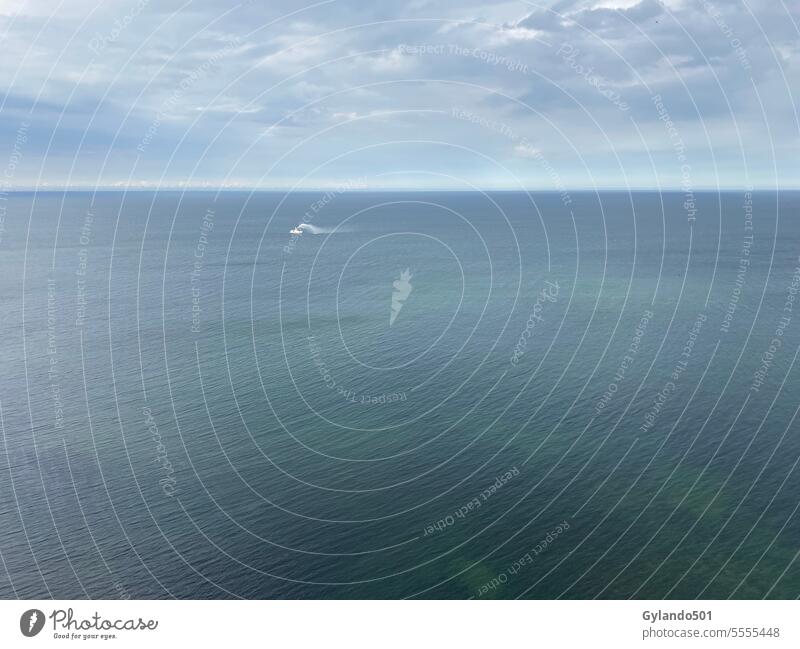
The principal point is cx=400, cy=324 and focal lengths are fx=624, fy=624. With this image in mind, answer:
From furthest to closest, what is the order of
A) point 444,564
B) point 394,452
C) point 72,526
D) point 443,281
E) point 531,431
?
point 443,281 < point 531,431 < point 394,452 < point 72,526 < point 444,564

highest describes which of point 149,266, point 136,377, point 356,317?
point 149,266

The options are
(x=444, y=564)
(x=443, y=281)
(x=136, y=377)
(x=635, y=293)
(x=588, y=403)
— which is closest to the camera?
(x=444, y=564)

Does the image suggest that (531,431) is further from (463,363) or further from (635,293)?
(635,293)

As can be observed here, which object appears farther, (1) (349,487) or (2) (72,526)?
(1) (349,487)

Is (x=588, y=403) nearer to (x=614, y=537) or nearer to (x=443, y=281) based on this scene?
(x=614, y=537)

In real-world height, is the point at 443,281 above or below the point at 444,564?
above

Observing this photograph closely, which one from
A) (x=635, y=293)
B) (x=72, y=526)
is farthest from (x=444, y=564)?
(x=635, y=293)

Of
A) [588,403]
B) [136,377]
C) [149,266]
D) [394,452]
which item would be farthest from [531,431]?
[149,266]
